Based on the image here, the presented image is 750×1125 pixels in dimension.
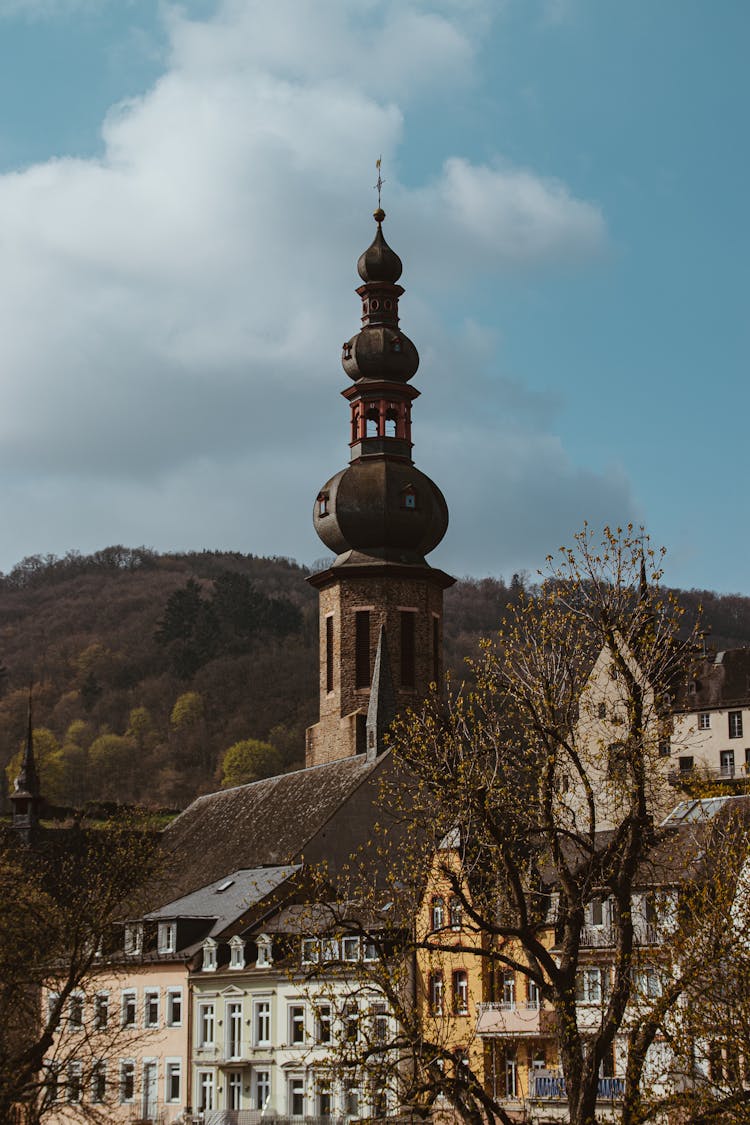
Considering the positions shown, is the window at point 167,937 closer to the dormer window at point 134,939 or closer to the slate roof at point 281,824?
the dormer window at point 134,939

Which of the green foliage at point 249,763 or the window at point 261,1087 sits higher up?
the green foliage at point 249,763

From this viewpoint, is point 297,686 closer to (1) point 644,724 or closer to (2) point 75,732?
(2) point 75,732

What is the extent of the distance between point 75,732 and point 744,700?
71.8m

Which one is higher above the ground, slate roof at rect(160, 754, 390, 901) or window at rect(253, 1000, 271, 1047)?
slate roof at rect(160, 754, 390, 901)

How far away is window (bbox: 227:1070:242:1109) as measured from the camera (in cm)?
4459

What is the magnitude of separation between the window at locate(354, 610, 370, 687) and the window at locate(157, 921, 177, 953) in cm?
1118

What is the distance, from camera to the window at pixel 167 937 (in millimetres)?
48875

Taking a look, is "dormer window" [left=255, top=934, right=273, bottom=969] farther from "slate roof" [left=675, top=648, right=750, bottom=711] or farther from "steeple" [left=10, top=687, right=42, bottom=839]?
"steeple" [left=10, top=687, right=42, bottom=839]

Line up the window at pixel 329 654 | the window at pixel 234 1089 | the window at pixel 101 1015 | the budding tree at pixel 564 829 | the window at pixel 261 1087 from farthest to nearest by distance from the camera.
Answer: the window at pixel 329 654 < the window at pixel 234 1089 < the window at pixel 261 1087 < the window at pixel 101 1015 < the budding tree at pixel 564 829

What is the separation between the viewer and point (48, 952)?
3903 centimetres

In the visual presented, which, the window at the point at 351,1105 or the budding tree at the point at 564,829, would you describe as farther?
the window at the point at 351,1105

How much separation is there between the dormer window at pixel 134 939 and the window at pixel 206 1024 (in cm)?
259

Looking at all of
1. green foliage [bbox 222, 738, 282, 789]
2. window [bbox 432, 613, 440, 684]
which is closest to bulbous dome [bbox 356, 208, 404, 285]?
window [bbox 432, 613, 440, 684]

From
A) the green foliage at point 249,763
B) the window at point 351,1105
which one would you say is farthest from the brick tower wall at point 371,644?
the green foliage at point 249,763
